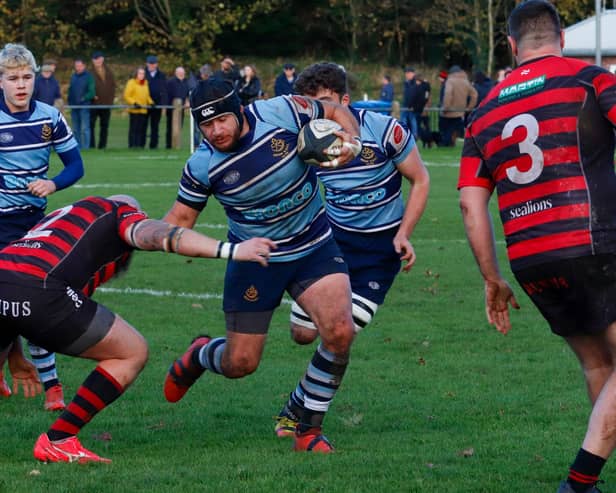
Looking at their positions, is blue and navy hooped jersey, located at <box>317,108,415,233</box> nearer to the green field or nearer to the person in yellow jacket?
the green field

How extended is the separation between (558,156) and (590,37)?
33.3 m

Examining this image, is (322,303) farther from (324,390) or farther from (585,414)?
(585,414)

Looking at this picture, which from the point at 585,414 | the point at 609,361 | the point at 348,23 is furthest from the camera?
the point at 348,23

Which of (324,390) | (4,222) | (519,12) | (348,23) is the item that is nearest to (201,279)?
(4,222)

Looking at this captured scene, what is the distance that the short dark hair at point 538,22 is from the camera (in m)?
5.25

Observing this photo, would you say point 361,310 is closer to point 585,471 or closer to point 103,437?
point 103,437

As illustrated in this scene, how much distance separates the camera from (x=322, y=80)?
719cm

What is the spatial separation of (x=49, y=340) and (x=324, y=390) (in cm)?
156

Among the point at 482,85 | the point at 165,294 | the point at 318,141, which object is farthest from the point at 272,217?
the point at 482,85

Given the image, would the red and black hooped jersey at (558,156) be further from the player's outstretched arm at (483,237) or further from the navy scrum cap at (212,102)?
the navy scrum cap at (212,102)

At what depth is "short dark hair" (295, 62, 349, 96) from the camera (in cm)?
719

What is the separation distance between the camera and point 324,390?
675 cm

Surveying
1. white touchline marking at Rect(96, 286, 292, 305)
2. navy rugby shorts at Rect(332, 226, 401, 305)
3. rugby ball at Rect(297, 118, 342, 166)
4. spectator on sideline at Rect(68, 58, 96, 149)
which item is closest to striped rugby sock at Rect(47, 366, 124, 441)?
rugby ball at Rect(297, 118, 342, 166)

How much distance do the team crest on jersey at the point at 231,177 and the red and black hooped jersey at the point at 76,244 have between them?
52 cm
